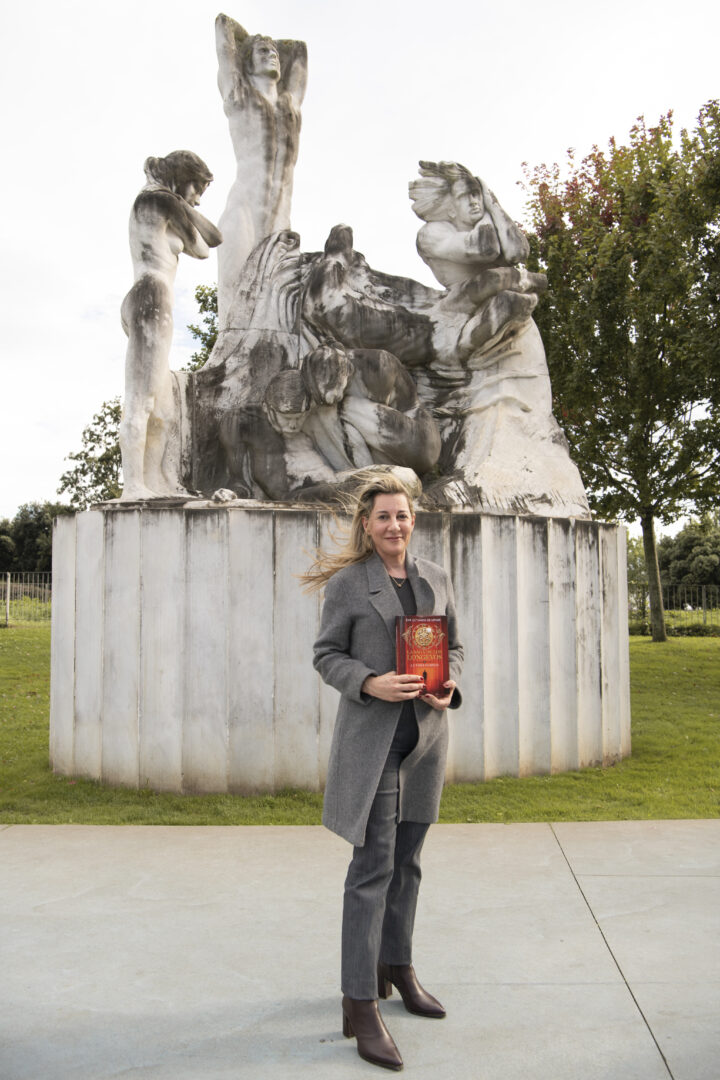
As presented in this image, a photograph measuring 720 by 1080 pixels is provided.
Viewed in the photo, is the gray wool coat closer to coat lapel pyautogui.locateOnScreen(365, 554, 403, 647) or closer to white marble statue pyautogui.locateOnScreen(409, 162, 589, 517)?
coat lapel pyautogui.locateOnScreen(365, 554, 403, 647)

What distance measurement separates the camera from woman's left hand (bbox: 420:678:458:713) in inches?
108

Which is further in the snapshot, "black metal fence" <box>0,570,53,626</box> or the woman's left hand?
"black metal fence" <box>0,570,53,626</box>

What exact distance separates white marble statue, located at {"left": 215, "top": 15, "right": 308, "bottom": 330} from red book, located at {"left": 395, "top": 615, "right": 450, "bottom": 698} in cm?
547

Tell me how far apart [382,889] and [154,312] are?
4.73 metres

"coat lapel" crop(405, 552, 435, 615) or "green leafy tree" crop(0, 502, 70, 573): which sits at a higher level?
"green leafy tree" crop(0, 502, 70, 573)

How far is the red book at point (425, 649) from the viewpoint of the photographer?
108 inches

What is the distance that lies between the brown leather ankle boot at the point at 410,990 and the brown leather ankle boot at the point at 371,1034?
187mm

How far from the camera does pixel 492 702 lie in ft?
20.0

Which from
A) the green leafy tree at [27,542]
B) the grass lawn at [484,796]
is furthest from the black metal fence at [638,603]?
the grass lawn at [484,796]

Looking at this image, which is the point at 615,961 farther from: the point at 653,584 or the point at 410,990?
the point at 653,584

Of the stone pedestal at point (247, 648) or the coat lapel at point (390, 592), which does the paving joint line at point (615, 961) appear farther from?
the stone pedestal at point (247, 648)

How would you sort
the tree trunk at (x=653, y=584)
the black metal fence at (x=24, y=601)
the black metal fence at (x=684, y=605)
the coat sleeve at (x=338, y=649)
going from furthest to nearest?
the black metal fence at (x=684, y=605)
the black metal fence at (x=24, y=601)
the tree trunk at (x=653, y=584)
the coat sleeve at (x=338, y=649)

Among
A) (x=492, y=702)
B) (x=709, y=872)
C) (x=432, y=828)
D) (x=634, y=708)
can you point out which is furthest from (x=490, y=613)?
(x=634, y=708)

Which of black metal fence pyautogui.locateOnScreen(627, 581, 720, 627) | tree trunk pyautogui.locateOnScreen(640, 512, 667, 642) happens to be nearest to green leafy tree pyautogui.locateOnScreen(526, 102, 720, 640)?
tree trunk pyautogui.locateOnScreen(640, 512, 667, 642)
